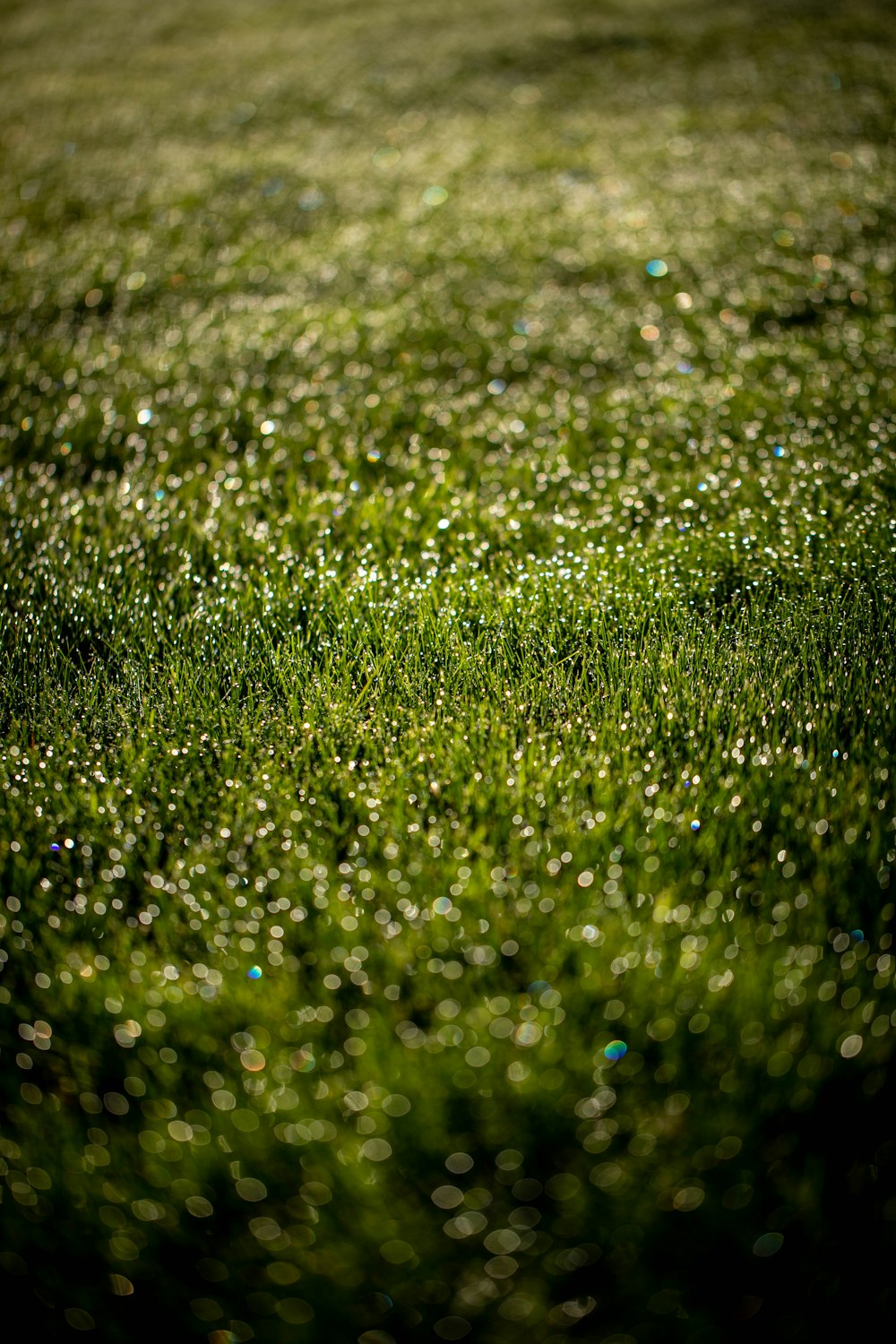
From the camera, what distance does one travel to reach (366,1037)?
Result: 166 cm

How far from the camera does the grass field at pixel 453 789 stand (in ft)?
4.65

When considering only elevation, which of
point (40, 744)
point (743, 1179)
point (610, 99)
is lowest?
point (743, 1179)

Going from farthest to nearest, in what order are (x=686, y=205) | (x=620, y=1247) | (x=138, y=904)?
(x=686, y=205) < (x=138, y=904) < (x=620, y=1247)

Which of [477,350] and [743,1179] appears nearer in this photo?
[743,1179]

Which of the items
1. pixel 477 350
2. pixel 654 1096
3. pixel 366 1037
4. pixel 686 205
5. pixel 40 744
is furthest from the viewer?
pixel 686 205

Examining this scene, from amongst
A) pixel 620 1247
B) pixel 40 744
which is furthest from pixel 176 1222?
pixel 40 744

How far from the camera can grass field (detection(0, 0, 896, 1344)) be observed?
1417 millimetres

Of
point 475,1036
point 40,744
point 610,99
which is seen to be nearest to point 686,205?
point 610,99

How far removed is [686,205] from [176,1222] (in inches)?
267

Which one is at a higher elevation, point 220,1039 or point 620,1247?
point 220,1039

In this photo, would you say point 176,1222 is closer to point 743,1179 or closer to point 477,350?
point 743,1179

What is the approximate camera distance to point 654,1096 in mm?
1539

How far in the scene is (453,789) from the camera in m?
2.20

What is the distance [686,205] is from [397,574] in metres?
4.81
